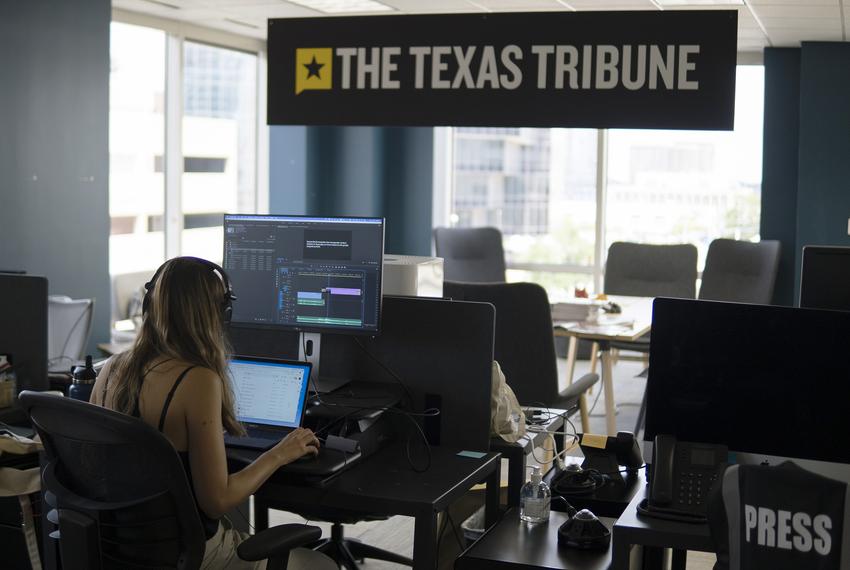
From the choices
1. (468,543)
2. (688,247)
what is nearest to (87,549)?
(468,543)

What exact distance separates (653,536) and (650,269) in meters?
4.77

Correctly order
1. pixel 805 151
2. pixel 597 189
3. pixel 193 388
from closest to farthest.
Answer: pixel 193 388 → pixel 805 151 → pixel 597 189

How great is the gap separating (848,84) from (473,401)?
5.75 m

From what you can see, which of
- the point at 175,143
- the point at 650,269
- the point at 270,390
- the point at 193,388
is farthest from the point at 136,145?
the point at 193,388

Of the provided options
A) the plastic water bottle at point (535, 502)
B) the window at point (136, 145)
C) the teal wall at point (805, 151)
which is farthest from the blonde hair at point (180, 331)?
the teal wall at point (805, 151)

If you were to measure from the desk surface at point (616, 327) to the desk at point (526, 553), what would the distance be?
266 centimetres

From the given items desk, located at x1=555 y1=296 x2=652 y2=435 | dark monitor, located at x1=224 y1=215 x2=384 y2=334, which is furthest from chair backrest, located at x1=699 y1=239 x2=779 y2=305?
dark monitor, located at x1=224 y1=215 x2=384 y2=334

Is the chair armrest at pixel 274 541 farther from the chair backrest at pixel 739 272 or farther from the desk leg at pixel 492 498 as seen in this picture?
the chair backrest at pixel 739 272

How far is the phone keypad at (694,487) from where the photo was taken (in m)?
2.20

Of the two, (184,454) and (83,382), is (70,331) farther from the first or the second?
(184,454)

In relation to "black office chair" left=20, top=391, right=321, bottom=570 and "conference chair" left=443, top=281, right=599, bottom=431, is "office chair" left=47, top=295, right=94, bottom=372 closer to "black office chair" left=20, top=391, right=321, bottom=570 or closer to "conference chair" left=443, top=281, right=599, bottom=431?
"conference chair" left=443, top=281, right=599, bottom=431

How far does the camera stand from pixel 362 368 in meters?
2.89

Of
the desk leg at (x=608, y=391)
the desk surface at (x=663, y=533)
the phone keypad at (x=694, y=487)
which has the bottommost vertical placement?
the desk leg at (x=608, y=391)

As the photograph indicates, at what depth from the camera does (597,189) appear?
8.76 meters
